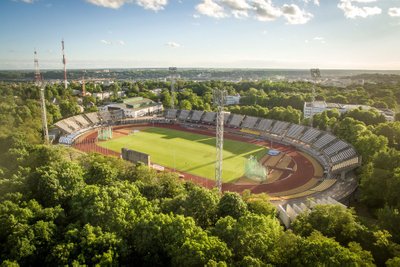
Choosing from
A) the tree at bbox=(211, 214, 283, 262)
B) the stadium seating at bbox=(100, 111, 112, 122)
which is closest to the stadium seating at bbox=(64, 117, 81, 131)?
the stadium seating at bbox=(100, 111, 112, 122)

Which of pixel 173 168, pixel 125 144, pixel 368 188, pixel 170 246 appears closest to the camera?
pixel 170 246

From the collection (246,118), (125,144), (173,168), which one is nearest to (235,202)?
(173,168)

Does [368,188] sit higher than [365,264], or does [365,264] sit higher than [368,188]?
[365,264]

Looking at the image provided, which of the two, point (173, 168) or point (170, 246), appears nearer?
point (170, 246)

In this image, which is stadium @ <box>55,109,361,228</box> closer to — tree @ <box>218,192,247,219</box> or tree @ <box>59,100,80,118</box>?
tree @ <box>218,192,247,219</box>

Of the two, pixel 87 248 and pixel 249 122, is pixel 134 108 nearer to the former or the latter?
pixel 249 122

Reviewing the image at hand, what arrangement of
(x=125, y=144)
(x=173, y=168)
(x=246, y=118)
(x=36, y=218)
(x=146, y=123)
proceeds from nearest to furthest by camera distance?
(x=36, y=218), (x=173, y=168), (x=125, y=144), (x=246, y=118), (x=146, y=123)

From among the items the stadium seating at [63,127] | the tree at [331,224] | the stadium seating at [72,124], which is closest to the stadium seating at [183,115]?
the stadium seating at [72,124]

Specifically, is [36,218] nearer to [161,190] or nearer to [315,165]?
[161,190]
